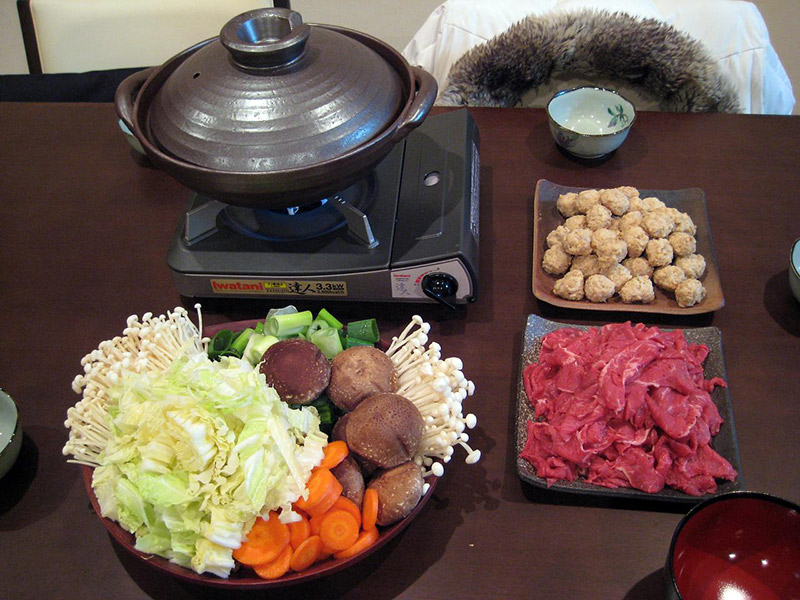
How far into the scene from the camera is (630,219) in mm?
1334

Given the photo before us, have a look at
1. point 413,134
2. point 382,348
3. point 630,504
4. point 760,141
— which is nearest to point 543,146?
point 413,134

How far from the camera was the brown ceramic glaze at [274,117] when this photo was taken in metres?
1.03

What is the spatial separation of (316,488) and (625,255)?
0.76 meters

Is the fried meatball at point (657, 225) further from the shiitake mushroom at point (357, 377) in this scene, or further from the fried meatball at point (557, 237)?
the shiitake mushroom at point (357, 377)

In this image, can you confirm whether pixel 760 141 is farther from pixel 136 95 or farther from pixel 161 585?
pixel 161 585

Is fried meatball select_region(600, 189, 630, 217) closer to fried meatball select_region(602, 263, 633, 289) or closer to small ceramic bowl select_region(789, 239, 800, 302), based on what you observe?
fried meatball select_region(602, 263, 633, 289)

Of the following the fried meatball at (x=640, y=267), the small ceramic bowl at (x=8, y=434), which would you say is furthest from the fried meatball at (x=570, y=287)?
the small ceramic bowl at (x=8, y=434)

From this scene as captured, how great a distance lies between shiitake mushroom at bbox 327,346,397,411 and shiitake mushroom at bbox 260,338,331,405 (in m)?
0.02

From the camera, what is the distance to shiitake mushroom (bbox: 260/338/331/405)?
0.95 m

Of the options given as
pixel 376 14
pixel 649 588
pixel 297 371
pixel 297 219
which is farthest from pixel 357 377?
pixel 376 14

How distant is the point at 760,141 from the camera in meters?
1.59

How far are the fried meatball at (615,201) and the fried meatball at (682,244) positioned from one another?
11 cm

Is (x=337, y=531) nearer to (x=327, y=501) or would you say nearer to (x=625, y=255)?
(x=327, y=501)

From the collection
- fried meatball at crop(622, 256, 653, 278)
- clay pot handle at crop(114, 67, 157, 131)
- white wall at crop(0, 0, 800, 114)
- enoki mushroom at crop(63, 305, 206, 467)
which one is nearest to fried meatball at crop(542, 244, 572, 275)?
fried meatball at crop(622, 256, 653, 278)
